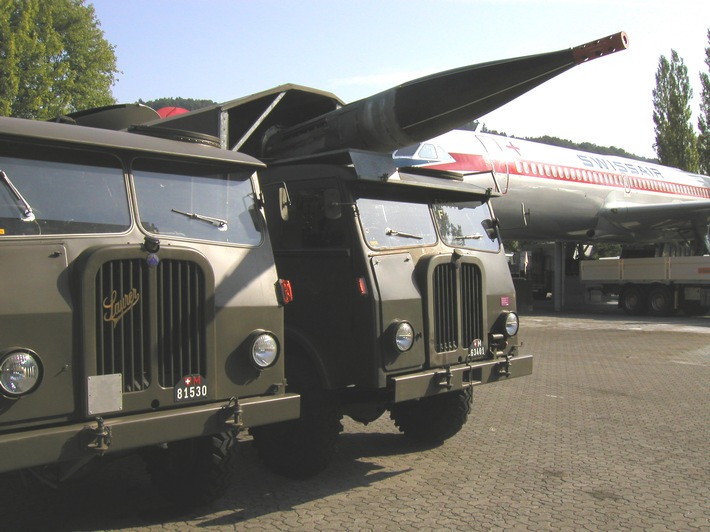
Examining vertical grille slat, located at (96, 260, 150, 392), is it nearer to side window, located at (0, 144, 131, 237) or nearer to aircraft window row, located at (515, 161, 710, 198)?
side window, located at (0, 144, 131, 237)

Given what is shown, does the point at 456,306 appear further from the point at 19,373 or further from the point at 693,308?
the point at 693,308

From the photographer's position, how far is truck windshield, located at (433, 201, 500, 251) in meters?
6.51

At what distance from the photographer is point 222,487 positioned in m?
4.86

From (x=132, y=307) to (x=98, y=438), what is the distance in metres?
0.76

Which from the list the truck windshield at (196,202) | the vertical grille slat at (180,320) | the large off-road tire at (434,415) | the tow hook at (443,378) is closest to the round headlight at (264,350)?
the vertical grille slat at (180,320)

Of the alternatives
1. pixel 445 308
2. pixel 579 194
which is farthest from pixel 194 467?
pixel 579 194

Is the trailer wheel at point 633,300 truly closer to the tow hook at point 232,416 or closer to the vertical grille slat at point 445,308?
the vertical grille slat at point 445,308

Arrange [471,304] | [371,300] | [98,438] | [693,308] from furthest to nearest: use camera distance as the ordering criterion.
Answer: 1. [693,308]
2. [471,304]
3. [371,300]
4. [98,438]

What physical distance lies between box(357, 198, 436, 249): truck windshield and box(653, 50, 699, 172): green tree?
42.7 m

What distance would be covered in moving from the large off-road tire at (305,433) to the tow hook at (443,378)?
0.81 meters

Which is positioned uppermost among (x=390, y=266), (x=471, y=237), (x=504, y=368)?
(x=471, y=237)

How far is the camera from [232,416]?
4355mm

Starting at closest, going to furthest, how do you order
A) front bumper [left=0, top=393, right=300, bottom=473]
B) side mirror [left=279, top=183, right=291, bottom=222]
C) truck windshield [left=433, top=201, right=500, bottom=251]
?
front bumper [left=0, top=393, right=300, bottom=473]
side mirror [left=279, top=183, right=291, bottom=222]
truck windshield [left=433, top=201, right=500, bottom=251]

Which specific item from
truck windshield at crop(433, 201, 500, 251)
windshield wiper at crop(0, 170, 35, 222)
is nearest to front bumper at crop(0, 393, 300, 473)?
windshield wiper at crop(0, 170, 35, 222)
